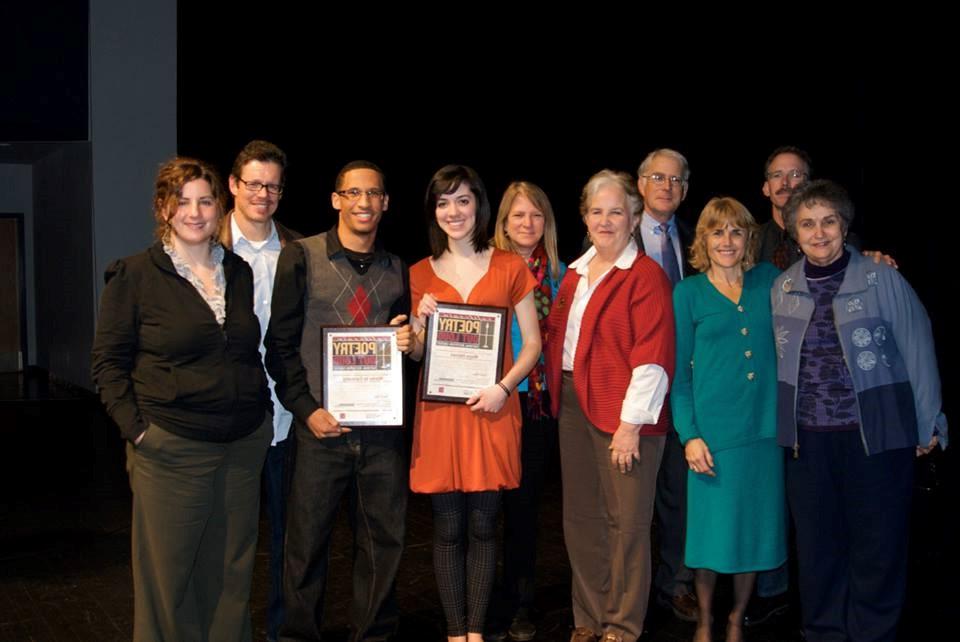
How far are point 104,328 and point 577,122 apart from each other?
20.0 feet

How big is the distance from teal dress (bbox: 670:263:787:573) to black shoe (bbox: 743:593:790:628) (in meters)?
0.55

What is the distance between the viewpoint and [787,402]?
321cm

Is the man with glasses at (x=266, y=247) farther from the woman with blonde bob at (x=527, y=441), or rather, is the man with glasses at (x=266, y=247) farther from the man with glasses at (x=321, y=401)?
the woman with blonde bob at (x=527, y=441)

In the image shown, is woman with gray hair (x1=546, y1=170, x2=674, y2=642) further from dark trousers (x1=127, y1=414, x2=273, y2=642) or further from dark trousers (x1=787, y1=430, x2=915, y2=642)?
dark trousers (x1=127, y1=414, x2=273, y2=642)

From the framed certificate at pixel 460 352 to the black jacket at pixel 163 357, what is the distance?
2.18 ft

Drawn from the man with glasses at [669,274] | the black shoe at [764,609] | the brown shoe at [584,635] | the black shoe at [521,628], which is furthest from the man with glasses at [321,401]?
the black shoe at [764,609]

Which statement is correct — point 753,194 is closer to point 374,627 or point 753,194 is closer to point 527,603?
point 527,603

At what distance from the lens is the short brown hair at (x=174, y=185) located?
9.26 ft

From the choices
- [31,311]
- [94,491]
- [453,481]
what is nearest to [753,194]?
[453,481]

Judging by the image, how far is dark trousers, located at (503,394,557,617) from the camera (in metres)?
3.48

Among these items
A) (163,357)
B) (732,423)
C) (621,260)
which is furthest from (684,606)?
(163,357)

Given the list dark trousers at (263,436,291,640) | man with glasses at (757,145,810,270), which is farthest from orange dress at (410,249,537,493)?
man with glasses at (757,145,810,270)

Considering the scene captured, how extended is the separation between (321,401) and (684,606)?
177 centimetres

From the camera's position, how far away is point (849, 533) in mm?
3244
